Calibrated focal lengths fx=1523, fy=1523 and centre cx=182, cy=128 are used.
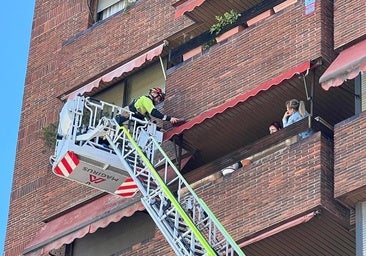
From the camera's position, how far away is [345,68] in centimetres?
2384

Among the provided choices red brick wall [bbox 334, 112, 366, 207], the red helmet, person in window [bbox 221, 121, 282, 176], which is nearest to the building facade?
red brick wall [bbox 334, 112, 366, 207]

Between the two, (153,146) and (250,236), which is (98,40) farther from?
(250,236)

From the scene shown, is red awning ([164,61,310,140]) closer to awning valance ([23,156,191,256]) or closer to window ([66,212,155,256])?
awning valance ([23,156,191,256])

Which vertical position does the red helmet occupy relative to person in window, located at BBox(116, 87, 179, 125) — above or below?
above

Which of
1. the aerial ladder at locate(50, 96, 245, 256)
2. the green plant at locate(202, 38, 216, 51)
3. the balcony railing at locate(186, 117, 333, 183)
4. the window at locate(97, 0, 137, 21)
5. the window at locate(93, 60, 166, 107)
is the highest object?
the window at locate(97, 0, 137, 21)

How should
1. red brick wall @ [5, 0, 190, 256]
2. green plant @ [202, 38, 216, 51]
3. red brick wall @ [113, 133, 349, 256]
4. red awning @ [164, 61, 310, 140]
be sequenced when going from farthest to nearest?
red brick wall @ [5, 0, 190, 256] → green plant @ [202, 38, 216, 51] → red awning @ [164, 61, 310, 140] → red brick wall @ [113, 133, 349, 256]

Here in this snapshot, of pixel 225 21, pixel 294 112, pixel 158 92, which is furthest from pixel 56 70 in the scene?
pixel 294 112

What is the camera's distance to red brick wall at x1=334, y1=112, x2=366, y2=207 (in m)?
23.0

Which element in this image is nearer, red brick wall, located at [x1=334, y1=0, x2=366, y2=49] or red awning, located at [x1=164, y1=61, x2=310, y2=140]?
red brick wall, located at [x1=334, y1=0, x2=366, y2=49]

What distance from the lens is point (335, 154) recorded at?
23.6m

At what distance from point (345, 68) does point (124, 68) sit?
734cm

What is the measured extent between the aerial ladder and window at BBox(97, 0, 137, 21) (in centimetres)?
462

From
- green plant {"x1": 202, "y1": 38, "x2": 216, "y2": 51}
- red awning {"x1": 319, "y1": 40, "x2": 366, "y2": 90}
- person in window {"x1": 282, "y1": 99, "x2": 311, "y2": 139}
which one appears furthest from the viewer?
green plant {"x1": 202, "y1": 38, "x2": 216, "y2": 51}

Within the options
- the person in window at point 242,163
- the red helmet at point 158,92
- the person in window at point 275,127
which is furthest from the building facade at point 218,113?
the red helmet at point 158,92
